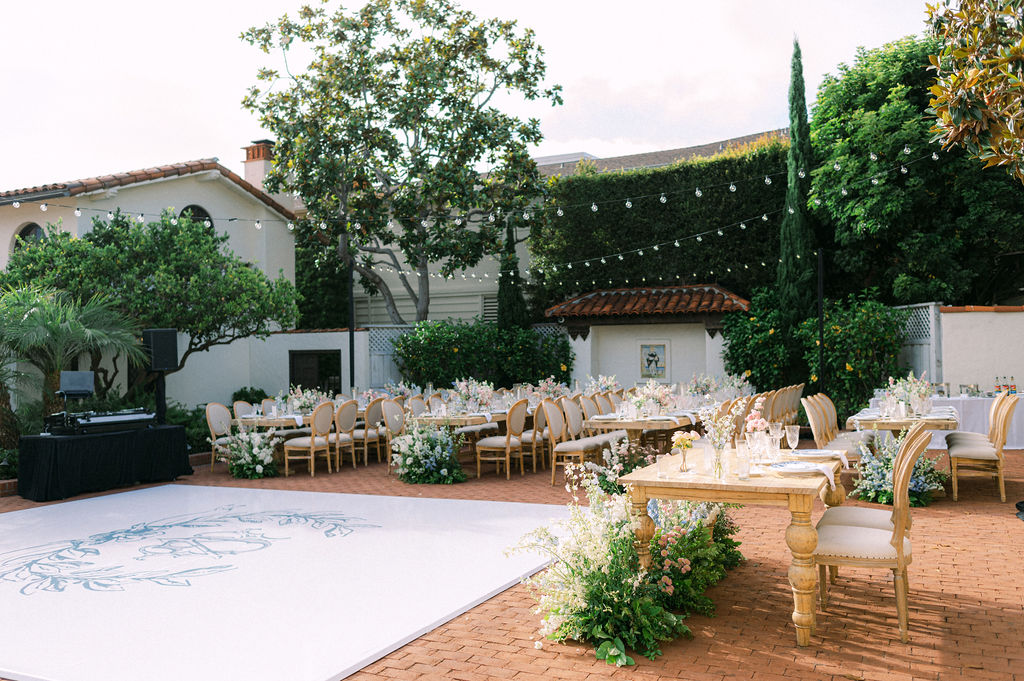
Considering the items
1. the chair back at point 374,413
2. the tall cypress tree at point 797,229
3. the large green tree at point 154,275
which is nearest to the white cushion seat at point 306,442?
the chair back at point 374,413

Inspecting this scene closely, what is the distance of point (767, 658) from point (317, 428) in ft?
25.8

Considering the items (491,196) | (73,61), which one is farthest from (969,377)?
(73,61)

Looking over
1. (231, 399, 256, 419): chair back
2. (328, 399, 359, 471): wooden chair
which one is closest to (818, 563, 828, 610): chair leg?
(328, 399, 359, 471): wooden chair

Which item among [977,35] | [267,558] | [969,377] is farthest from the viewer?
[969,377]

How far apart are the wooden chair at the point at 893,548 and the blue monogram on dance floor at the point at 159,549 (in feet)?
13.8

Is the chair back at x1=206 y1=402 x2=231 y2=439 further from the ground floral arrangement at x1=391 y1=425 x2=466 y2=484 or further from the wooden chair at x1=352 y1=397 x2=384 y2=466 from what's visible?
the ground floral arrangement at x1=391 y1=425 x2=466 y2=484

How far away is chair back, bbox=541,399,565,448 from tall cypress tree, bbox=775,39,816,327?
728cm

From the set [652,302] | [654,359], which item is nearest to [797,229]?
[652,302]

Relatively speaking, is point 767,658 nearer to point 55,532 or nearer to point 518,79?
point 55,532

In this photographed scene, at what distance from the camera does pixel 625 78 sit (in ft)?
45.7

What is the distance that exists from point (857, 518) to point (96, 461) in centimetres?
858

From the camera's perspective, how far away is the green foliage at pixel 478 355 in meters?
16.5

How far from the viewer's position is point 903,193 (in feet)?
46.2

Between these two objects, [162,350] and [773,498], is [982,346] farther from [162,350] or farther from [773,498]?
[162,350]
